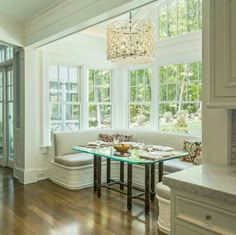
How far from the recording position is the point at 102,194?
A: 4.14 m

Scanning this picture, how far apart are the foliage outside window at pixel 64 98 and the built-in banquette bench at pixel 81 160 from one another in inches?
18.0

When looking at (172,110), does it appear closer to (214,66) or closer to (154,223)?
(154,223)

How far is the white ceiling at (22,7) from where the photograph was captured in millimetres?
3811

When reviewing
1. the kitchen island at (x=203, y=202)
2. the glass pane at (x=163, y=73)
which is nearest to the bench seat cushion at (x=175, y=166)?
the glass pane at (x=163, y=73)

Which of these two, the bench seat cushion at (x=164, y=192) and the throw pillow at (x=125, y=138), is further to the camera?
the throw pillow at (x=125, y=138)

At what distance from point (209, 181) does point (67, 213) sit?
2.42 meters

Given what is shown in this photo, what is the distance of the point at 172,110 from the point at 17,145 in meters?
2.97

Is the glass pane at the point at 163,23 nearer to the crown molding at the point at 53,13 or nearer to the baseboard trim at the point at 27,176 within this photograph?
the crown molding at the point at 53,13

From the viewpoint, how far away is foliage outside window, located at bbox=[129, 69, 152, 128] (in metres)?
5.55

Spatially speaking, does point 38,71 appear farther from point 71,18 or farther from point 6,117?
point 6,117

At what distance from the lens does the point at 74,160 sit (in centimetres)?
446

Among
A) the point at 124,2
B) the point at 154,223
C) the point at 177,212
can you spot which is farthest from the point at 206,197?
the point at 124,2

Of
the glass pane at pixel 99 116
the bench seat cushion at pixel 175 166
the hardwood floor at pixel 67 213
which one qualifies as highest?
the glass pane at pixel 99 116

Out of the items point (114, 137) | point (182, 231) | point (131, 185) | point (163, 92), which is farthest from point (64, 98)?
point (182, 231)
